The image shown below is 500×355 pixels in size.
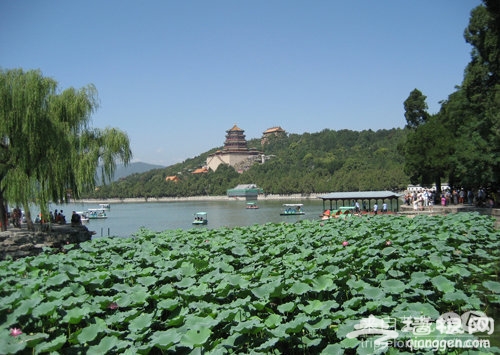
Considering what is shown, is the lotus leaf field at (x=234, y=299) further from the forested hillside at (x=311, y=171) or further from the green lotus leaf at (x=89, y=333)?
the forested hillside at (x=311, y=171)

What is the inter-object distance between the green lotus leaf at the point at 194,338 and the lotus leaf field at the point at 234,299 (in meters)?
0.01

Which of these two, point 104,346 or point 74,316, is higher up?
point 74,316

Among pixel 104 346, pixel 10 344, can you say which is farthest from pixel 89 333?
pixel 10 344

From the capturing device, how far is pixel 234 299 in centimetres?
565

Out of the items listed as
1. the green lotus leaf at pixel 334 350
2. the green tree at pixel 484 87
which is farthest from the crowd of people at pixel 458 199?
the green lotus leaf at pixel 334 350

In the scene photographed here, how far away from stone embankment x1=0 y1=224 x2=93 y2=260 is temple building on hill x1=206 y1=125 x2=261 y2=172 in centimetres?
9825

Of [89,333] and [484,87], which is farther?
[484,87]

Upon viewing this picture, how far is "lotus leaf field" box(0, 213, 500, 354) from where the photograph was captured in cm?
407

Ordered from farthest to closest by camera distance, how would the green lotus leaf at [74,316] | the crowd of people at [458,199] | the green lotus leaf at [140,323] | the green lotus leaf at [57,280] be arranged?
the crowd of people at [458,199] → the green lotus leaf at [57,280] → the green lotus leaf at [74,316] → the green lotus leaf at [140,323]

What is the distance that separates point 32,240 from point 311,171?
7968cm

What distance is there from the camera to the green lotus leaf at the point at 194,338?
380 centimetres

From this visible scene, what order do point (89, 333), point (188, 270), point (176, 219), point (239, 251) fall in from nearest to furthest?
point (89, 333), point (188, 270), point (239, 251), point (176, 219)

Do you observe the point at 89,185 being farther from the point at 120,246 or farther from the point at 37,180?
the point at 120,246

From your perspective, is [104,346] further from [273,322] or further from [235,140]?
[235,140]
